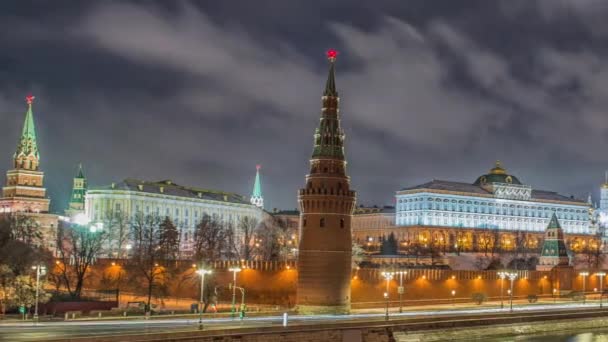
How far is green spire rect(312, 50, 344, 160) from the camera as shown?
76.4m

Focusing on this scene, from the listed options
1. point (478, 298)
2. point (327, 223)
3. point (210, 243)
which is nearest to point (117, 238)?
point (210, 243)

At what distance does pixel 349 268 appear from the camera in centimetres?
7638

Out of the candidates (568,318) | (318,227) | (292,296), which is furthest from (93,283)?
(568,318)

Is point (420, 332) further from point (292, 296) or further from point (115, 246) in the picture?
point (115, 246)

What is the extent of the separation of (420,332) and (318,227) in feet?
48.2

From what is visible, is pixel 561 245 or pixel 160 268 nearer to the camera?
pixel 160 268

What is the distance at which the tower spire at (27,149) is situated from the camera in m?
177

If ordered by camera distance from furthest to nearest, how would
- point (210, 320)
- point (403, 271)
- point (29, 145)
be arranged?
point (29, 145) < point (403, 271) < point (210, 320)

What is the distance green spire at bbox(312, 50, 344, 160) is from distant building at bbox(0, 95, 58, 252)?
112m

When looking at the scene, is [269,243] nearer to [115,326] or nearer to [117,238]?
[117,238]

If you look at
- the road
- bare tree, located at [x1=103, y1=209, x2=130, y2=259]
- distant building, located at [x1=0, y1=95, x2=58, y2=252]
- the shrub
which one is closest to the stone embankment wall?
the shrub

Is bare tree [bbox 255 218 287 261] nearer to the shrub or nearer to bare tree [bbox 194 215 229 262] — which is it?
bare tree [bbox 194 215 229 262]

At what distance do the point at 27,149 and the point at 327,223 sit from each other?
117696 millimetres

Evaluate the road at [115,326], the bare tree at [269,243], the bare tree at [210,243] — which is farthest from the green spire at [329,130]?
the bare tree at [269,243]
